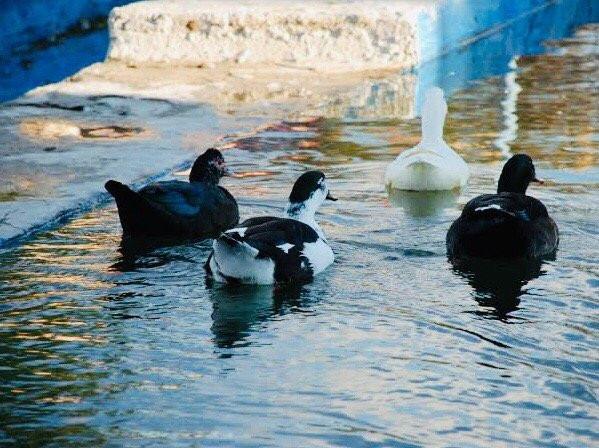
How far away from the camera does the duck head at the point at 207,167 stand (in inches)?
336

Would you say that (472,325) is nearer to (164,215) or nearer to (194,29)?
(164,215)

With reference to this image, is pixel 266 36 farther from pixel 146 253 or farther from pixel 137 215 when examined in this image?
pixel 146 253

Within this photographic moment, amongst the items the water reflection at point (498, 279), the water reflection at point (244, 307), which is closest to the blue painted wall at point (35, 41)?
the water reflection at point (244, 307)

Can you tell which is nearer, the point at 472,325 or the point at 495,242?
the point at 472,325

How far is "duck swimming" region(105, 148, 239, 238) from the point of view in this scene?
754cm

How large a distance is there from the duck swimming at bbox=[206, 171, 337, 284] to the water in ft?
0.28

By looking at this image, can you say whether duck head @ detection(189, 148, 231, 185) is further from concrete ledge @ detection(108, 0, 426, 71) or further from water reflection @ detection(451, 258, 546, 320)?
concrete ledge @ detection(108, 0, 426, 71)

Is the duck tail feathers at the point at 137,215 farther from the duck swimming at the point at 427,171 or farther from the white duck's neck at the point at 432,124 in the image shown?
the white duck's neck at the point at 432,124

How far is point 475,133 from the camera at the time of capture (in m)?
11.4

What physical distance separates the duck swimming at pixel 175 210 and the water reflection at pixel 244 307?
3.11 feet

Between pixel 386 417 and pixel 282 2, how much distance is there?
11.4 m

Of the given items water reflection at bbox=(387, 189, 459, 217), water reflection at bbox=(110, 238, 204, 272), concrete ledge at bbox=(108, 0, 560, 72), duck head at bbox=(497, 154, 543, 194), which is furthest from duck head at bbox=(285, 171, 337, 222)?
concrete ledge at bbox=(108, 0, 560, 72)

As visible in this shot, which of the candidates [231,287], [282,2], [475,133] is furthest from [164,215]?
[282,2]

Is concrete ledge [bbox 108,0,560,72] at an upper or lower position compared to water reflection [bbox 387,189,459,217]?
upper
